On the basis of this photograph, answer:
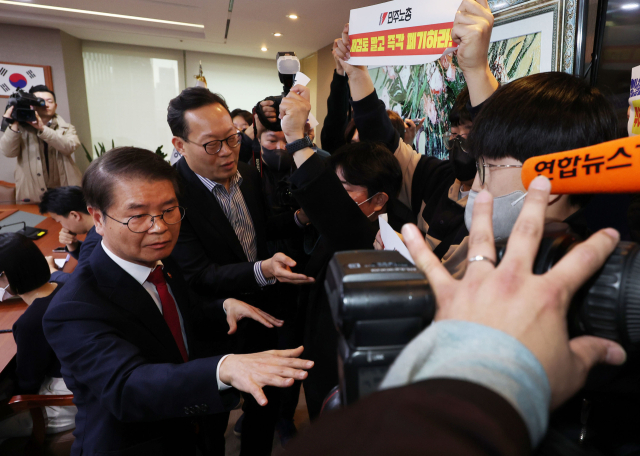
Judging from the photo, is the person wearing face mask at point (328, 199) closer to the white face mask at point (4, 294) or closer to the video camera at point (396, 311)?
the video camera at point (396, 311)

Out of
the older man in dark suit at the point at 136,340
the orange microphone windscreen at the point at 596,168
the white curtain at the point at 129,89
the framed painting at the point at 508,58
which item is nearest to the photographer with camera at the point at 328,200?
the older man in dark suit at the point at 136,340

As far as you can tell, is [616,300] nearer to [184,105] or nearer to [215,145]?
[215,145]

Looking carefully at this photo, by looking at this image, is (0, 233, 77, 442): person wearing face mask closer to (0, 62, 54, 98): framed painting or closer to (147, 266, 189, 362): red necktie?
(147, 266, 189, 362): red necktie

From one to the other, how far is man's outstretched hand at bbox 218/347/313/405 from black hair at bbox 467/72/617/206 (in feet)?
1.90

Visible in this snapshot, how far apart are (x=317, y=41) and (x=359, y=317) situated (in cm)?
624

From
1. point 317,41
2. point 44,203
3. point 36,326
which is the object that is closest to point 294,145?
point 36,326

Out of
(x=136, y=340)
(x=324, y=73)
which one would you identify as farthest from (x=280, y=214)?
(x=324, y=73)

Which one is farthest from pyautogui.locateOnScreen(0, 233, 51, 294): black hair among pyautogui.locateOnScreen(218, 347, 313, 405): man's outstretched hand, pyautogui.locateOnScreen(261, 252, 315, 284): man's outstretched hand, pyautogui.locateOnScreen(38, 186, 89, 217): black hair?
pyautogui.locateOnScreen(218, 347, 313, 405): man's outstretched hand

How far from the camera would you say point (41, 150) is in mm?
4727

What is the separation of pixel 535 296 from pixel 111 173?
109 centimetres

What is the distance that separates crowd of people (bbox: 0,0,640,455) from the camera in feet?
1.00

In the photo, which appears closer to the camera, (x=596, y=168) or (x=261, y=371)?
(x=596, y=168)

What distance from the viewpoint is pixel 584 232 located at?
2.14ft

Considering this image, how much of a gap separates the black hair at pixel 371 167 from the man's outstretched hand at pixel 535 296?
1047 millimetres
